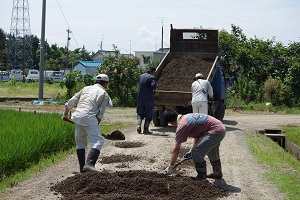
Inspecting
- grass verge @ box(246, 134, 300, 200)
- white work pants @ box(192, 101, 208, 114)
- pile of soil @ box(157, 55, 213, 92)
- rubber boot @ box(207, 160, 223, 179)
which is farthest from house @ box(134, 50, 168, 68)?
rubber boot @ box(207, 160, 223, 179)

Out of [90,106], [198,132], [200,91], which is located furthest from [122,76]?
[198,132]

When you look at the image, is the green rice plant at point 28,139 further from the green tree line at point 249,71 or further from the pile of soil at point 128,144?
the green tree line at point 249,71

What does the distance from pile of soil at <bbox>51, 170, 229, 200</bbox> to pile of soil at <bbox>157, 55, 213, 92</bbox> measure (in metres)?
7.41

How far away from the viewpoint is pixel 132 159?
9.45 metres

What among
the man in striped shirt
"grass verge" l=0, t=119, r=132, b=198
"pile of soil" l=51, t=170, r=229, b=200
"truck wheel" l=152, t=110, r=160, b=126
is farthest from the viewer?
"truck wheel" l=152, t=110, r=160, b=126

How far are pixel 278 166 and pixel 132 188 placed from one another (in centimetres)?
381

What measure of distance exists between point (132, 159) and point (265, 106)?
16378mm

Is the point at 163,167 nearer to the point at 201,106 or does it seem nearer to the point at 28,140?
the point at 28,140

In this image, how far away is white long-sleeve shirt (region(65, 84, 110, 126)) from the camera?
7762mm

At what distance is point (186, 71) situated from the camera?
1502 cm

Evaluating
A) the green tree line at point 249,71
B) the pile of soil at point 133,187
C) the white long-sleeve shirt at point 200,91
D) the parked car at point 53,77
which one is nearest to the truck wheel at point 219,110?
the white long-sleeve shirt at point 200,91

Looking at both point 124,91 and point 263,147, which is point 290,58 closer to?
point 124,91

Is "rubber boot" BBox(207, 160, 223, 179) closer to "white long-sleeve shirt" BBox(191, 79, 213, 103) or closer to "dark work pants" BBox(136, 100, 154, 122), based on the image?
"white long-sleeve shirt" BBox(191, 79, 213, 103)

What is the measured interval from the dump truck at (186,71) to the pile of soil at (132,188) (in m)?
6.84
